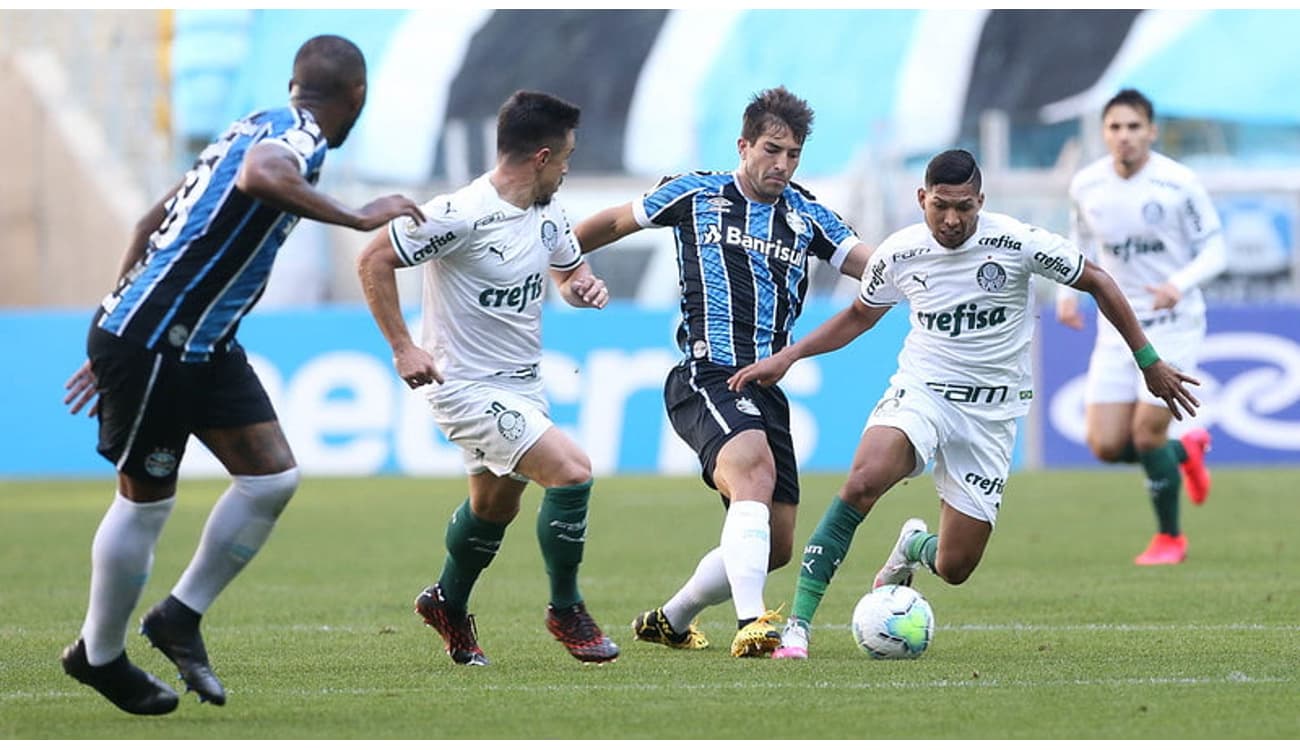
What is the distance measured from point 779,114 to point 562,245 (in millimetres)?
989

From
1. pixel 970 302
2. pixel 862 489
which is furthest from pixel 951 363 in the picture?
pixel 862 489

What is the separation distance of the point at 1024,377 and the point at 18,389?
46.7ft

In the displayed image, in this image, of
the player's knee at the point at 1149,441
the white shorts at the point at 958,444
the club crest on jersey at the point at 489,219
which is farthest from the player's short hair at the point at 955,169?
the player's knee at the point at 1149,441

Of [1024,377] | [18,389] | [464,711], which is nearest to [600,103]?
[18,389]

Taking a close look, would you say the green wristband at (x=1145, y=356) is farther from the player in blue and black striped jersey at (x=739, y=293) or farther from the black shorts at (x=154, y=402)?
the black shorts at (x=154, y=402)

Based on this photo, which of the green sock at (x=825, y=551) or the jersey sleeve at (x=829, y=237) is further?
the jersey sleeve at (x=829, y=237)

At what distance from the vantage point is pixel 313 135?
6.43 m

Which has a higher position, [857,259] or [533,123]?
[533,123]

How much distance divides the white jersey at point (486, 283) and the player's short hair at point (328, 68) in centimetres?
128

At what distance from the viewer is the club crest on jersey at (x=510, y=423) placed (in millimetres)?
7859

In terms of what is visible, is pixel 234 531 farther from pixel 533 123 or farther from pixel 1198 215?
pixel 1198 215

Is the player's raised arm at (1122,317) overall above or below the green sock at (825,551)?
above

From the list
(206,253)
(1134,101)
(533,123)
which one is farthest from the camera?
(1134,101)

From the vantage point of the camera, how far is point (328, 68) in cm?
656
